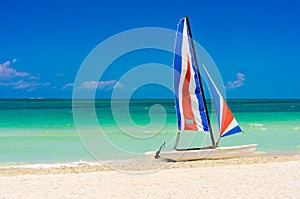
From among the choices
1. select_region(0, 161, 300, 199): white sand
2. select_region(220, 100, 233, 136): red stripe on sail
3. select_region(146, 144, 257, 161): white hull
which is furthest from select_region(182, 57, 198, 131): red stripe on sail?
select_region(0, 161, 300, 199): white sand

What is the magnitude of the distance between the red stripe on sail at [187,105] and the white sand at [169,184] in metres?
2.55

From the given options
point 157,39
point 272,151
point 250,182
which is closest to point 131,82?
point 157,39

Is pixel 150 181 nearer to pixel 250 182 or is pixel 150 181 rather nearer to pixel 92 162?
pixel 250 182

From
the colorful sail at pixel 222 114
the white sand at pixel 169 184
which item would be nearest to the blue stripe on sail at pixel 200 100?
the colorful sail at pixel 222 114

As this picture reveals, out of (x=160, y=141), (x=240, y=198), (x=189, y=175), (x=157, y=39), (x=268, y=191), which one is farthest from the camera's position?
(x=160, y=141)

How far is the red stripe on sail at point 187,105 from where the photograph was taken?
12758mm

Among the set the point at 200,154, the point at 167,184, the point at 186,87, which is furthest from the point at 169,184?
the point at 186,87

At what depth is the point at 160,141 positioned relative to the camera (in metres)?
19.8

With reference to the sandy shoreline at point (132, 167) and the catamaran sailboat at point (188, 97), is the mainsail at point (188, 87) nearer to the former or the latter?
the catamaran sailboat at point (188, 97)

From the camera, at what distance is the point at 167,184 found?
8.84 meters

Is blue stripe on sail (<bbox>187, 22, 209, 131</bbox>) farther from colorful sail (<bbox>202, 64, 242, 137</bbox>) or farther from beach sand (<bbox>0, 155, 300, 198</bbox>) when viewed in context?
beach sand (<bbox>0, 155, 300, 198</bbox>)

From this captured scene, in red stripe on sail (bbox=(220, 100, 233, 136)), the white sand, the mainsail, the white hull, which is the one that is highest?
the mainsail

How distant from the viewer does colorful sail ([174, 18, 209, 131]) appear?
1270 centimetres

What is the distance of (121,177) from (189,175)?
166cm
